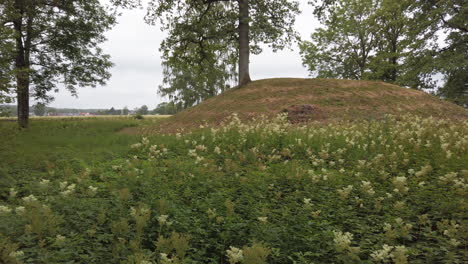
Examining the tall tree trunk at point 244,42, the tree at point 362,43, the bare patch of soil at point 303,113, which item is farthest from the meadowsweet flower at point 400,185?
the tree at point 362,43

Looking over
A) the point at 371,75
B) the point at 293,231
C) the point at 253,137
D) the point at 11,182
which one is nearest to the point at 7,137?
the point at 11,182

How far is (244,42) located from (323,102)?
7808mm

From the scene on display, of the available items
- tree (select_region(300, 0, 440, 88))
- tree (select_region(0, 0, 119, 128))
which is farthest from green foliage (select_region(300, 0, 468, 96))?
tree (select_region(0, 0, 119, 128))

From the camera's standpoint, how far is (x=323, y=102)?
51.8 feet

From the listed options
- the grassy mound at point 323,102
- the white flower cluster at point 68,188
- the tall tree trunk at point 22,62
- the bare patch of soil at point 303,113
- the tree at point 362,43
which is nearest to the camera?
the white flower cluster at point 68,188

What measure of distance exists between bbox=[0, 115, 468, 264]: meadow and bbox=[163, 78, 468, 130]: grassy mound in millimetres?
7804

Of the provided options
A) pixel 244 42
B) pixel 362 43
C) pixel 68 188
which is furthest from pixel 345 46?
pixel 68 188

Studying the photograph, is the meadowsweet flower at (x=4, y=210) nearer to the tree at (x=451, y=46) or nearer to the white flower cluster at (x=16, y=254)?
the white flower cluster at (x=16, y=254)

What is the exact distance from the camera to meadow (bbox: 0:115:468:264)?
2.86 meters

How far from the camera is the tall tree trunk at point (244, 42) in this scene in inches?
752

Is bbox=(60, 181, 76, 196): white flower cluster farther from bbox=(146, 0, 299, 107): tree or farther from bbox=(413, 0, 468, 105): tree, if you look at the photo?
bbox=(413, 0, 468, 105): tree

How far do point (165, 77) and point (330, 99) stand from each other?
37.1 m

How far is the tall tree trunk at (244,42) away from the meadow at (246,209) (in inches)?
554

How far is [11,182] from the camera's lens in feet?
16.4
